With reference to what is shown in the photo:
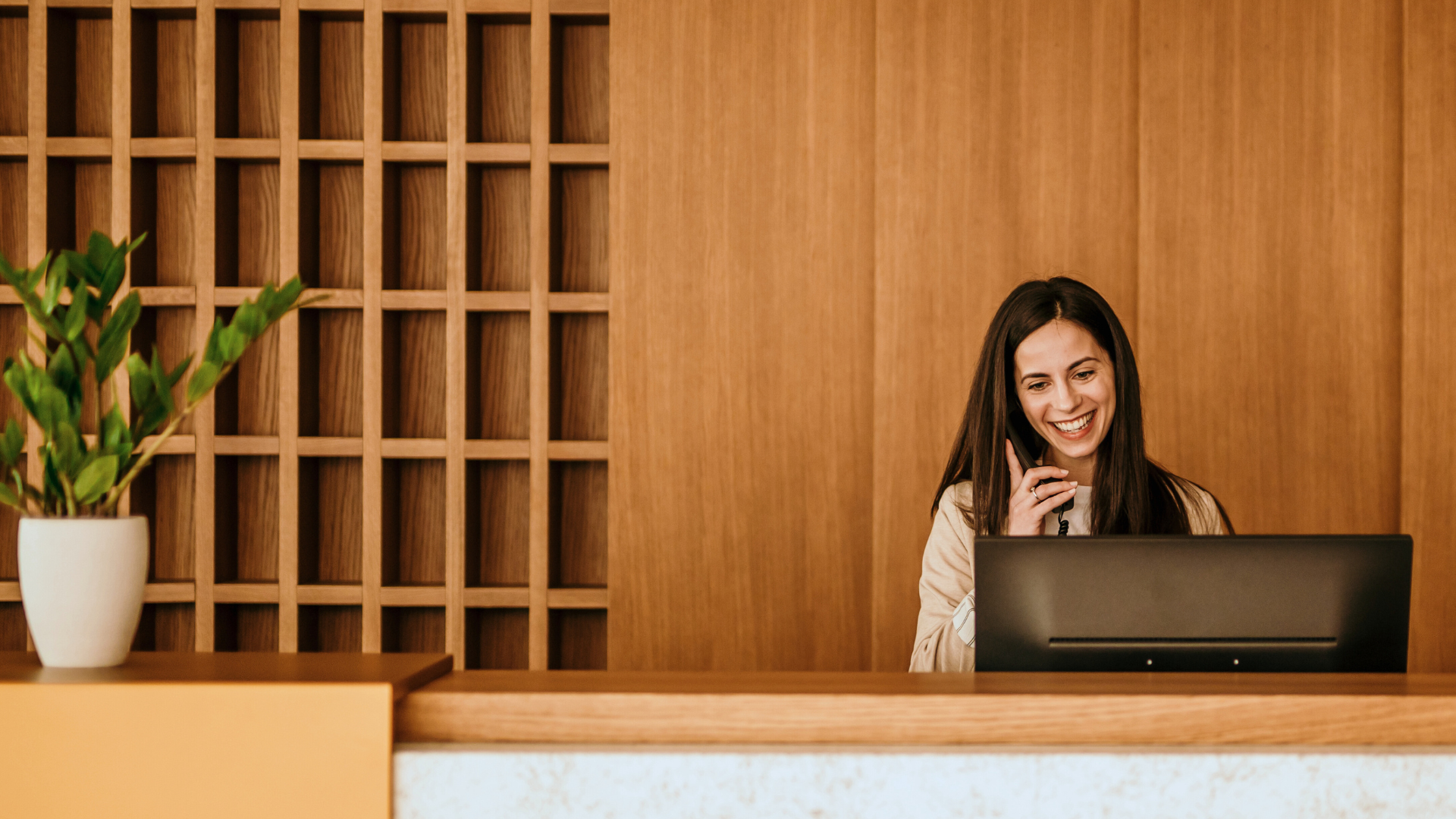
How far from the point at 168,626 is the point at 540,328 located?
4.36 ft

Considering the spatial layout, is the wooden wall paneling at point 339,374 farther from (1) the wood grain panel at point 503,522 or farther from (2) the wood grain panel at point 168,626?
(2) the wood grain panel at point 168,626

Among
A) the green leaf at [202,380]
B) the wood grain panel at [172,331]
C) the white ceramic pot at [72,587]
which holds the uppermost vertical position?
the wood grain panel at [172,331]

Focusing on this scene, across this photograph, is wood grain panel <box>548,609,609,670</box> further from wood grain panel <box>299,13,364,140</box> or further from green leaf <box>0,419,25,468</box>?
green leaf <box>0,419,25,468</box>

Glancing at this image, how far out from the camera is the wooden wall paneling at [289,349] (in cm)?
260

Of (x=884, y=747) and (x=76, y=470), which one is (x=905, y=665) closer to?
(x=884, y=747)

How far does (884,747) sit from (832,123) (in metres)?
1.96

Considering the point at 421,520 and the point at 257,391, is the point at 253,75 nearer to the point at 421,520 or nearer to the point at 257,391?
the point at 257,391

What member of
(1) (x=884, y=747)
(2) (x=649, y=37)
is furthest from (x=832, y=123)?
(1) (x=884, y=747)

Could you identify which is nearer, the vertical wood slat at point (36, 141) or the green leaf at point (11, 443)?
the green leaf at point (11, 443)

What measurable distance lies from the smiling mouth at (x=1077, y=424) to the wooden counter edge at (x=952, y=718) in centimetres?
103

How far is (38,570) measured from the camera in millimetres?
981

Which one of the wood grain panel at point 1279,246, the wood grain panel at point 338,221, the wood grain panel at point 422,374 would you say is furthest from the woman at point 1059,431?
the wood grain panel at point 338,221

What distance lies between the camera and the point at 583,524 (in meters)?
2.82

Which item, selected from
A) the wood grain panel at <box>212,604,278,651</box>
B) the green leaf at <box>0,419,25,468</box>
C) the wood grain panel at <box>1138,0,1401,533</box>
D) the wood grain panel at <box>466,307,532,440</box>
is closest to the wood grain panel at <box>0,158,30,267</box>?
the wood grain panel at <box>212,604,278,651</box>
